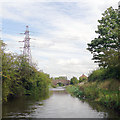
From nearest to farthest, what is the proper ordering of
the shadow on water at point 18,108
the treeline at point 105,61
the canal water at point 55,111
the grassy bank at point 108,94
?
the canal water at point 55,111, the shadow on water at point 18,108, the grassy bank at point 108,94, the treeline at point 105,61

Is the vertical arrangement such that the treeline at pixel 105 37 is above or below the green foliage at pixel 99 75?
above

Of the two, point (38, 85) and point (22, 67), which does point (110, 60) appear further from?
point (38, 85)

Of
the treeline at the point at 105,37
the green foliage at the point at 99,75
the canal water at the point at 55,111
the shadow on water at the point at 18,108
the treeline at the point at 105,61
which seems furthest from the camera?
the treeline at the point at 105,37

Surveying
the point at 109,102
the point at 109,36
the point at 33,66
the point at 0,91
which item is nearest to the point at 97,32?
the point at 109,36

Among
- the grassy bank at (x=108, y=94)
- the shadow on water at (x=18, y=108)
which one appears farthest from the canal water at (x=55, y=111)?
the grassy bank at (x=108, y=94)

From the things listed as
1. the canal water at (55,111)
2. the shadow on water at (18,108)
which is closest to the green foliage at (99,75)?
the canal water at (55,111)

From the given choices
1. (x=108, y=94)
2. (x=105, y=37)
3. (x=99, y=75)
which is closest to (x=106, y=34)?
(x=105, y=37)

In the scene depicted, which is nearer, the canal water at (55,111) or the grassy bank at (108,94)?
the canal water at (55,111)

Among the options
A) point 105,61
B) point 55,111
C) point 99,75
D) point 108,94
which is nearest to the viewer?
point 55,111

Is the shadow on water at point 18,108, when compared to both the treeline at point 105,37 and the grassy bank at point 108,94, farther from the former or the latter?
the treeline at point 105,37

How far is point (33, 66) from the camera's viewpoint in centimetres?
4038

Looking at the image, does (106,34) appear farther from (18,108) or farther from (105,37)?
(18,108)

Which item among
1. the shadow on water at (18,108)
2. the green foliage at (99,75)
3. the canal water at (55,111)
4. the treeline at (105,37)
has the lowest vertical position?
the canal water at (55,111)

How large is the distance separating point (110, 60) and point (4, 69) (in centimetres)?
1270
